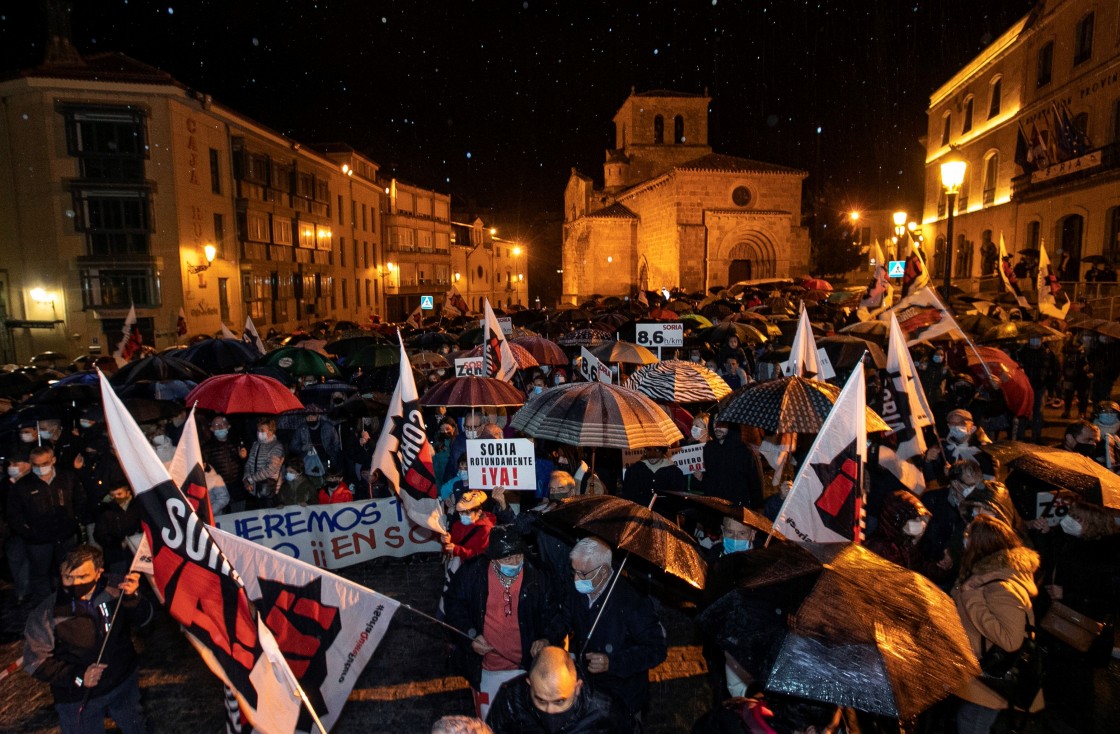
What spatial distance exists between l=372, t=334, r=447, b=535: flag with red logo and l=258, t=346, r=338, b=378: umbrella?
5.33 metres

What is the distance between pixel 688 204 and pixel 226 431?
4287 cm

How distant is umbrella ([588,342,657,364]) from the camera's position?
10633 mm

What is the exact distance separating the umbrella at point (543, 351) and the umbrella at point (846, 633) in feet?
28.3

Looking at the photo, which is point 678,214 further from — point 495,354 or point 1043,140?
point 495,354

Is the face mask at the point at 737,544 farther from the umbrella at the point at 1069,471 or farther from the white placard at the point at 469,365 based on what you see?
the white placard at the point at 469,365

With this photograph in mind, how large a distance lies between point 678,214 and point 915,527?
4420cm

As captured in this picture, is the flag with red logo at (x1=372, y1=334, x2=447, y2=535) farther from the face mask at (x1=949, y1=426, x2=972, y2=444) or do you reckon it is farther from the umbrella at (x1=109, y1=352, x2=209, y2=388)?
the face mask at (x1=949, y1=426, x2=972, y2=444)

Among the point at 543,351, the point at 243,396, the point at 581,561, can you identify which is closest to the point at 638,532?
the point at 581,561

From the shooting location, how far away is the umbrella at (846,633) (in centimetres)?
274

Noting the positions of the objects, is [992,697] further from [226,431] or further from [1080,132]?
[1080,132]

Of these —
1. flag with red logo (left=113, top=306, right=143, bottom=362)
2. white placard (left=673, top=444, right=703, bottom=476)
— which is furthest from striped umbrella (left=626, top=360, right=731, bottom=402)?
flag with red logo (left=113, top=306, right=143, bottom=362)

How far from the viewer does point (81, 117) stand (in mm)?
25453

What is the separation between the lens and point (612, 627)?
161 inches

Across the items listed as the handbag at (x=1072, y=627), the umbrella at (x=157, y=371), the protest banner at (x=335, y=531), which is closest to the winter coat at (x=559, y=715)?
the handbag at (x=1072, y=627)
